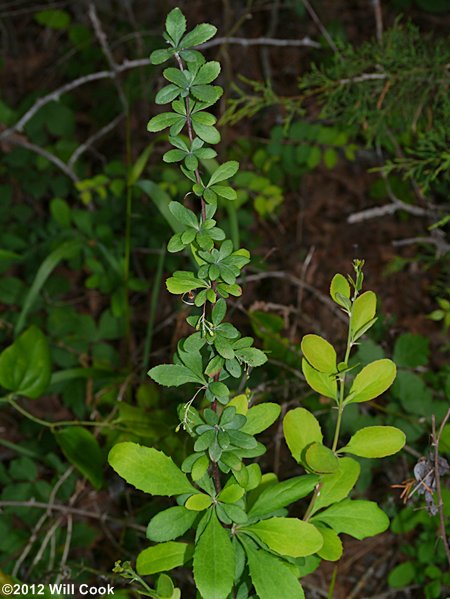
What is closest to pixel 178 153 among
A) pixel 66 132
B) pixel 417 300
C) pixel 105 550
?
pixel 105 550

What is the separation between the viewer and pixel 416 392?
162 centimetres

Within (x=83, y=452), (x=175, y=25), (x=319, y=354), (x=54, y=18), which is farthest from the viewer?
(x=54, y=18)

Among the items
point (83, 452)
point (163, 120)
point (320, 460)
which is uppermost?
point (163, 120)

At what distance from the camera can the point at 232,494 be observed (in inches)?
35.5

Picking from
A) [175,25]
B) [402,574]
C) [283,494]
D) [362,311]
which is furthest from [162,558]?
[402,574]

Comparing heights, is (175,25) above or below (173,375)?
above

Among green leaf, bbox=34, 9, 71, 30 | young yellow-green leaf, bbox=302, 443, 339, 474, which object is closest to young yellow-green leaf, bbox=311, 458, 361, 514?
young yellow-green leaf, bbox=302, 443, 339, 474

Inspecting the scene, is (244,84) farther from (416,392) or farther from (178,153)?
(178,153)

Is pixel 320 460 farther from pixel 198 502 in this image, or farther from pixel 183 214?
pixel 183 214

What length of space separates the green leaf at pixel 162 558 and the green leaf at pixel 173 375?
0.23 meters

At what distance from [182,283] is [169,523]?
1.04 ft

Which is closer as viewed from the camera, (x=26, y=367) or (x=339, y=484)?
(x=339, y=484)

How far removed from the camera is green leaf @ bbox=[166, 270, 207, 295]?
843 millimetres

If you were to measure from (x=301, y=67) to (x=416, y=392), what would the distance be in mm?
1957
